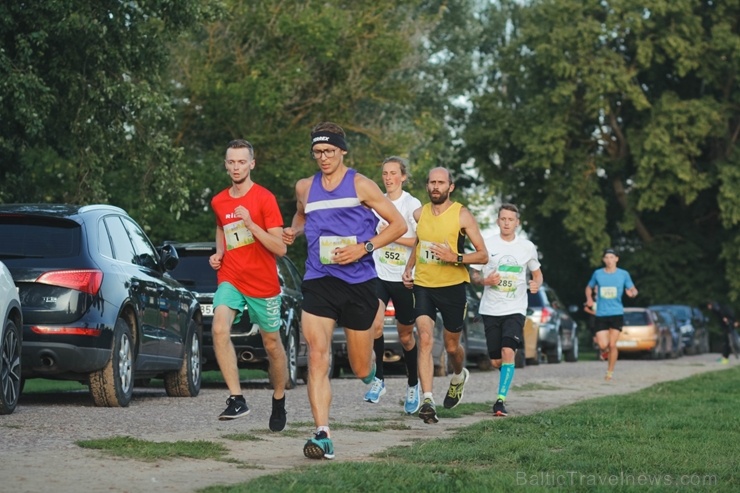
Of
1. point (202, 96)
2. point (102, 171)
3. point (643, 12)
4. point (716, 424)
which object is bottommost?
point (716, 424)

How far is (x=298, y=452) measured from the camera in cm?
972

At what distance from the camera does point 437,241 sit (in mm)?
13195

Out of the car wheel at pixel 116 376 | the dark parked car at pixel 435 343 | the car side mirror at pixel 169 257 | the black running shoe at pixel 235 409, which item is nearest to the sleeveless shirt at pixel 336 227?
the black running shoe at pixel 235 409

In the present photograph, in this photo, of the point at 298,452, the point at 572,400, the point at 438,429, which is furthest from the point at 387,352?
the point at 298,452

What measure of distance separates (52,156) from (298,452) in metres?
22.0

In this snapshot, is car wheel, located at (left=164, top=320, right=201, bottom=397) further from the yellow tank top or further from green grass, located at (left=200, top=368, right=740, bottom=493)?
green grass, located at (left=200, top=368, right=740, bottom=493)

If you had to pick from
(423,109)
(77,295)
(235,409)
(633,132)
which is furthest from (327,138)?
(633,132)

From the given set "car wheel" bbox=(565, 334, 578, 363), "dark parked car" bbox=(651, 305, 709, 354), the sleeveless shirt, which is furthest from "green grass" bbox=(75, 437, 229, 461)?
"dark parked car" bbox=(651, 305, 709, 354)

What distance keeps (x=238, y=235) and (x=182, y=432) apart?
142 cm

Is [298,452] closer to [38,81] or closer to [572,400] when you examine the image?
[572,400]

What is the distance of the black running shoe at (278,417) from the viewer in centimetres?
1077

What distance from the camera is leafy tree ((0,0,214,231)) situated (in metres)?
21.1

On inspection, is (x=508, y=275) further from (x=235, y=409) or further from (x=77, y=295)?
(x=235, y=409)

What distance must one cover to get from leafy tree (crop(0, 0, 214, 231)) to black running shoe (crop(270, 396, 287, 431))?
10.8 metres
